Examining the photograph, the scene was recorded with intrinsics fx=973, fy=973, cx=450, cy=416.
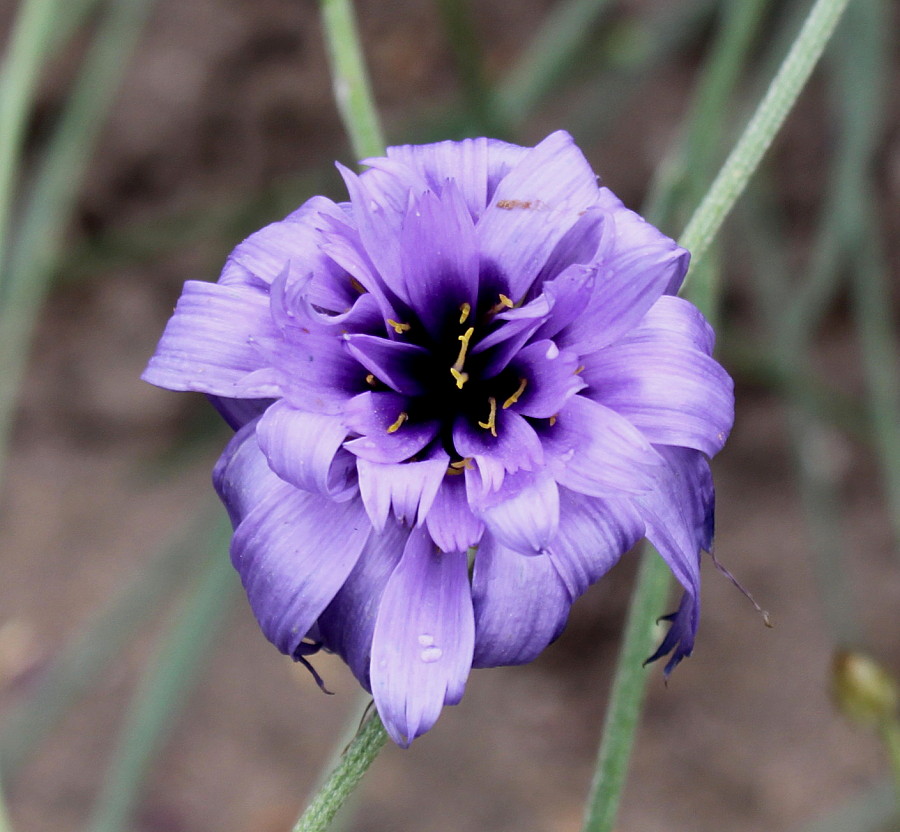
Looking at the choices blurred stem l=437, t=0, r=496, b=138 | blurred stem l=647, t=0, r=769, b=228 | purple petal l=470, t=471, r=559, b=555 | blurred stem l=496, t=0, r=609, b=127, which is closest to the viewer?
purple petal l=470, t=471, r=559, b=555

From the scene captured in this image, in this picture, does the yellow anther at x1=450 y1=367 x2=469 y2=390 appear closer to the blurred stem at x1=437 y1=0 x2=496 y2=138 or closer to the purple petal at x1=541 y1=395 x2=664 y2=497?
the purple petal at x1=541 y1=395 x2=664 y2=497

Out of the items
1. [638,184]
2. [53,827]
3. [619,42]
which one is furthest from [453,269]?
[53,827]

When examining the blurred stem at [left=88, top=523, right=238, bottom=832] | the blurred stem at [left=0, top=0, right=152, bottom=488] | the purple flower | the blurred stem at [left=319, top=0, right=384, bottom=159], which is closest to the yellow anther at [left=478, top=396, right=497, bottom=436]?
the purple flower

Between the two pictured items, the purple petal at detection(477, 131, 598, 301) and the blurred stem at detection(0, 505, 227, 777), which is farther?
the blurred stem at detection(0, 505, 227, 777)

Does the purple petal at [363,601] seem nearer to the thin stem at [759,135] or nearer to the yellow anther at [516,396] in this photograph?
the yellow anther at [516,396]

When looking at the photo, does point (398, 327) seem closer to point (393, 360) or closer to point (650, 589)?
point (393, 360)

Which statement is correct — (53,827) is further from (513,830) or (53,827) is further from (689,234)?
(689,234)
